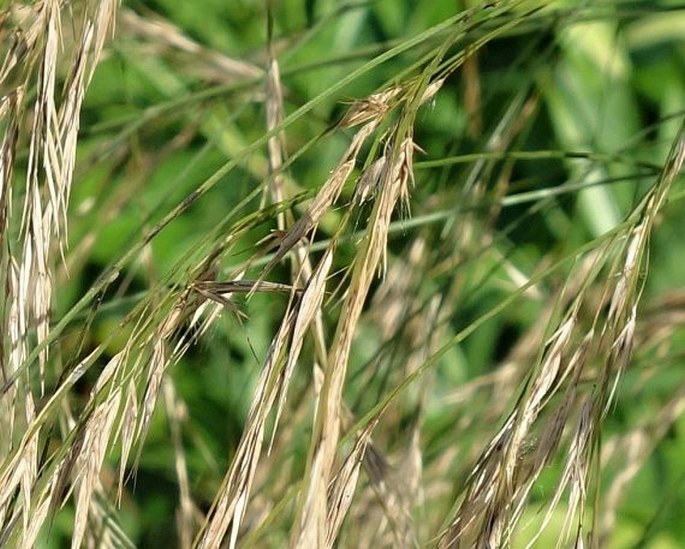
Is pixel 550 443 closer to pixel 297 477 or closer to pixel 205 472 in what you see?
pixel 297 477

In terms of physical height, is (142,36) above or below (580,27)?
above

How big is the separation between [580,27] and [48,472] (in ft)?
3.22

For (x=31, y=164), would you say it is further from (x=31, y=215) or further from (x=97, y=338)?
(x=97, y=338)

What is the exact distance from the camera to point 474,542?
475mm

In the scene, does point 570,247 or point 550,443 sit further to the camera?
point 570,247

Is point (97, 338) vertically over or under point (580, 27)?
under

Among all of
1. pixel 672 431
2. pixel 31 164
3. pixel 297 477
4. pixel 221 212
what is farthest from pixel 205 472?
pixel 31 164

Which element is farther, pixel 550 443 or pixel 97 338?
pixel 97 338

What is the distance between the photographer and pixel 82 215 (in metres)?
0.98

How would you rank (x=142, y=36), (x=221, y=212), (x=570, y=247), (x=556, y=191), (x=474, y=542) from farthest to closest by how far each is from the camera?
1. (x=221, y=212)
2. (x=570, y=247)
3. (x=142, y=36)
4. (x=556, y=191)
5. (x=474, y=542)

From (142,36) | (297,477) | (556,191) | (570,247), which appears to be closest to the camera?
(556,191)

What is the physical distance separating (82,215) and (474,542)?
0.59 meters

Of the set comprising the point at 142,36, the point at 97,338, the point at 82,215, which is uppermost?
the point at 142,36

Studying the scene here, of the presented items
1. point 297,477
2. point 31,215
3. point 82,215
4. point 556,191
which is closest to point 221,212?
point 82,215
